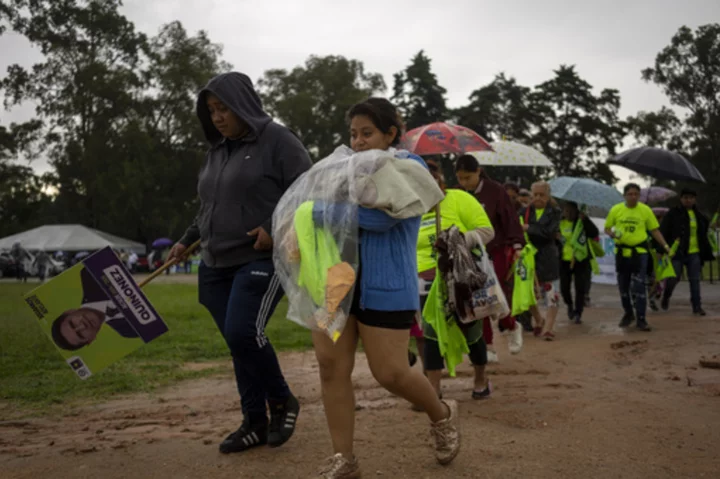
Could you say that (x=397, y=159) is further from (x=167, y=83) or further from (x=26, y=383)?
(x=167, y=83)

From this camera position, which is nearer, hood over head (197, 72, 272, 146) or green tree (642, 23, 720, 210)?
hood over head (197, 72, 272, 146)

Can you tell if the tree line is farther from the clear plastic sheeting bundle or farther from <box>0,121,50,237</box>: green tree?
the clear plastic sheeting bundle

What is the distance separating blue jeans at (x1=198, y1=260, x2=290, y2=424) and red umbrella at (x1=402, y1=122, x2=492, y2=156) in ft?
12.3

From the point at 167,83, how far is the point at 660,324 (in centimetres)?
4676

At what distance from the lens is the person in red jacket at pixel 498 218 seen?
680cm

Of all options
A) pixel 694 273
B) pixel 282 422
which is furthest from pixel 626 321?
pixel 282 422

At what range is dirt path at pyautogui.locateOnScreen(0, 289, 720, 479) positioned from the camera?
4.09 metres

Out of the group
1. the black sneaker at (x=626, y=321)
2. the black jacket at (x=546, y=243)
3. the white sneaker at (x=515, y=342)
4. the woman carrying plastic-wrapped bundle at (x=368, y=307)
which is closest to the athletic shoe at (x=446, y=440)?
the woman carrying plastic-wrapped bundle at (x=368, y=307)

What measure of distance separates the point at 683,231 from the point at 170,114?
A: 4594 cm

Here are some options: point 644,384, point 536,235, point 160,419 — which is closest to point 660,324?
point 536,235

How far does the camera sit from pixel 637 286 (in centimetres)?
1085

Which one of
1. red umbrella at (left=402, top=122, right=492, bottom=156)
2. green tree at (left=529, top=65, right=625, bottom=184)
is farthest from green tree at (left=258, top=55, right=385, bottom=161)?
red umbrella at (left=402, top=122, right=492, bottom=156)

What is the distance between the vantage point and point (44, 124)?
51000 millimetres

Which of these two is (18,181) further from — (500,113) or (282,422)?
(282,422)
